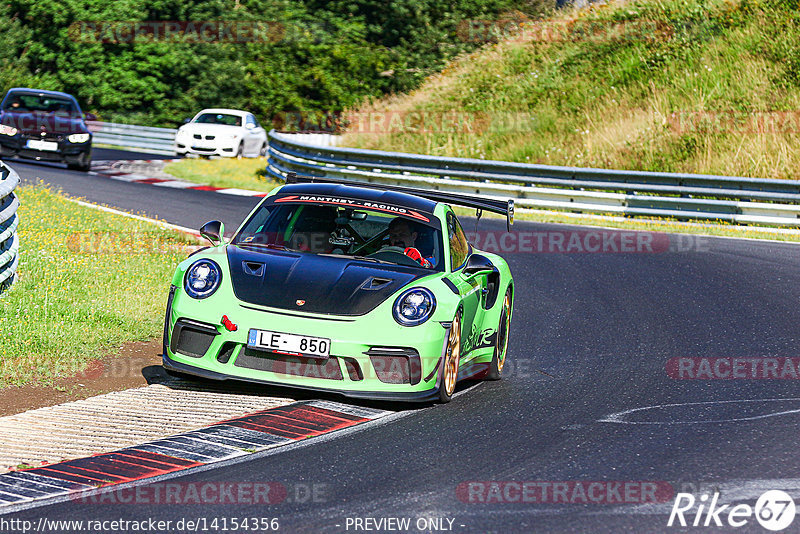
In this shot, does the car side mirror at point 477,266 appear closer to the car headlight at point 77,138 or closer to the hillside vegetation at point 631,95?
the hillside vegetation at point 631,95

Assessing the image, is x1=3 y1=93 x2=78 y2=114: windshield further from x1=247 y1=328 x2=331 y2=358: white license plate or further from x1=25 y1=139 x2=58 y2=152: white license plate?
x1=247 y1=328 x2=331 y2=358: white license plate

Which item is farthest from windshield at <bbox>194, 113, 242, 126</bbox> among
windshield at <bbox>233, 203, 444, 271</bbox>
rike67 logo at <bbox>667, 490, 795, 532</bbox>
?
rike67 logo at <bbox>667, 490, 795, 532</bbox>

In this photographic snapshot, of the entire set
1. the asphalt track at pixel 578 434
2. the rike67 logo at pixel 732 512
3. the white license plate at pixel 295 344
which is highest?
the white license plate at pixel 295 344

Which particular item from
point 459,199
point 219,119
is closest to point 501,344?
point 459,199

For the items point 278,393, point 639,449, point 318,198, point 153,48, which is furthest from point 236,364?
point 153,48

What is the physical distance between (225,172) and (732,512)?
23743 millimetres

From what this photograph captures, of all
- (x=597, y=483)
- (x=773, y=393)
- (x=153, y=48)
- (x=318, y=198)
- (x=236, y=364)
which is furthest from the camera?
(x=153, y=48)

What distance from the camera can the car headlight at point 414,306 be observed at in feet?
22.8

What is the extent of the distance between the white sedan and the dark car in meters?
6.32

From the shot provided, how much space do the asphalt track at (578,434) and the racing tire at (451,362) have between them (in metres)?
0.10

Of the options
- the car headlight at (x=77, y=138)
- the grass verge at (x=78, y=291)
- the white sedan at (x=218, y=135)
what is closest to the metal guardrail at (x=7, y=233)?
the grass verge at (x=78, y=291)

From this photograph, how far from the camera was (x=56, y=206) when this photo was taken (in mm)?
16969

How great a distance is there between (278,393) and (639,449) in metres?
2.35

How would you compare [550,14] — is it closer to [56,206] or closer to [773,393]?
[56,206]
